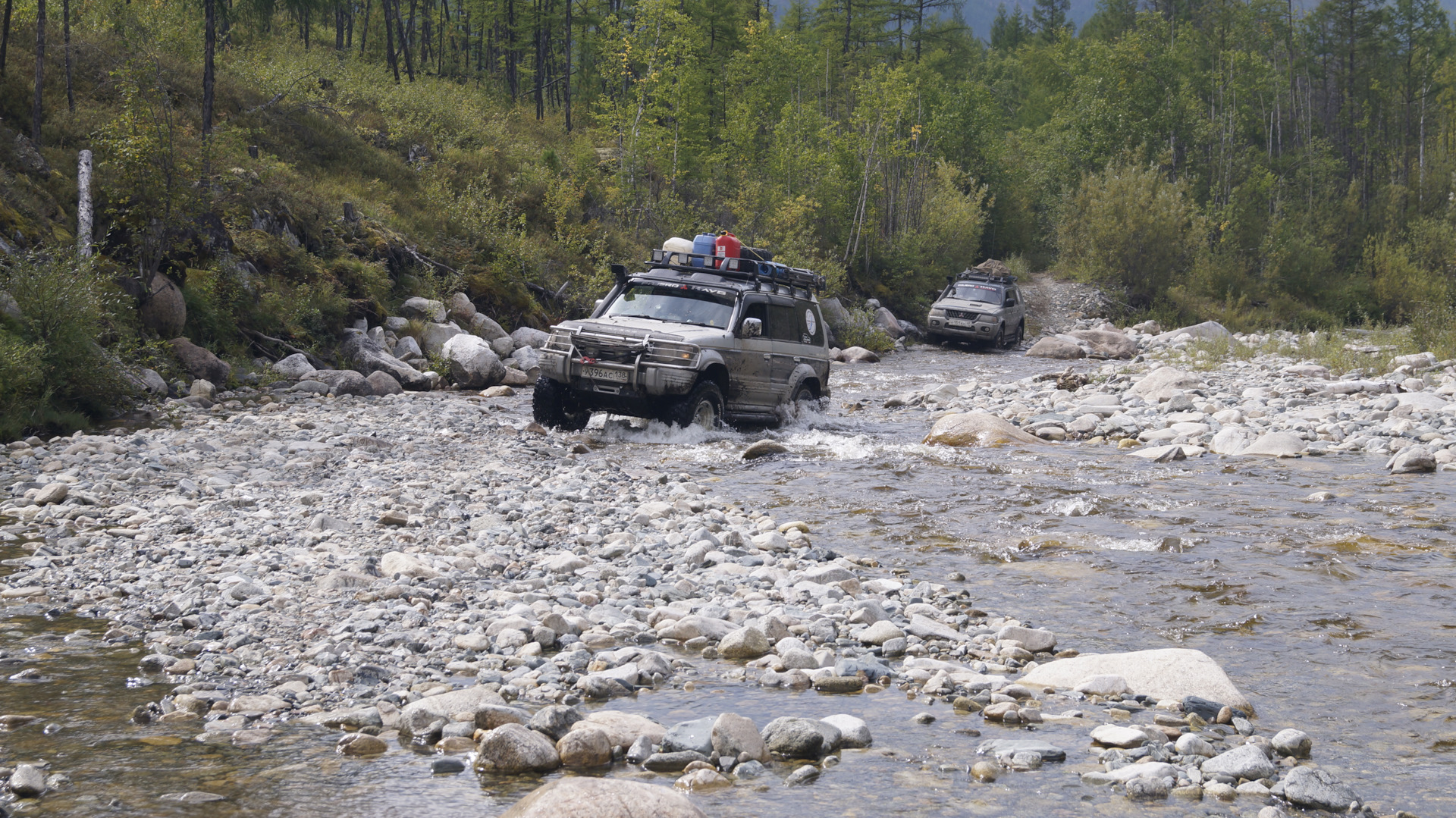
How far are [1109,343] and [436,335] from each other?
20.4 meters

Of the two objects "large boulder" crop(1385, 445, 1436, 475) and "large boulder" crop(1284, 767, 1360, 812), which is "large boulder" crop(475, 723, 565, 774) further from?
"large boulder" crop(1385, 445, 1436, 475)

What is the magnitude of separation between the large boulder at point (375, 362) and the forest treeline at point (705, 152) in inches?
23.1

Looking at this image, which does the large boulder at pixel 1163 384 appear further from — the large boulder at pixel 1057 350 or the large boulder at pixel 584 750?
the large boulder at pixel 584 750

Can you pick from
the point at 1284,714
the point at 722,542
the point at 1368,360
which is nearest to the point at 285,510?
the point at 722,542

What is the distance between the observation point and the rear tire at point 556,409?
13297mm

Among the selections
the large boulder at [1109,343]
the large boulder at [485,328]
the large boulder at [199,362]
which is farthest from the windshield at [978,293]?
the large boulder at [199,362]

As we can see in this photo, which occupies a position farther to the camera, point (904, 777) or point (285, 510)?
point (285, 510)

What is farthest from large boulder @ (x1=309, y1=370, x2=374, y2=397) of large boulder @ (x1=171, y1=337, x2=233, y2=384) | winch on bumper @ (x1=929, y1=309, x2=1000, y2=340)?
winch on bumper @ (x1=929, y1=309, x2=1000, y2=340)

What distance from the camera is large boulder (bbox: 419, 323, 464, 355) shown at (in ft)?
66.7

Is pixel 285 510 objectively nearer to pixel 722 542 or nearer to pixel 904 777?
pixel 722 542

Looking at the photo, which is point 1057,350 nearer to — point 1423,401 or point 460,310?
point 1423,401

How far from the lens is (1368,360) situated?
2034 cm

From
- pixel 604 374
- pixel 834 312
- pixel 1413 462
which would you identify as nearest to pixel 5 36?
pixel 604 374

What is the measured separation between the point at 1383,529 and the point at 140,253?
660 inches
